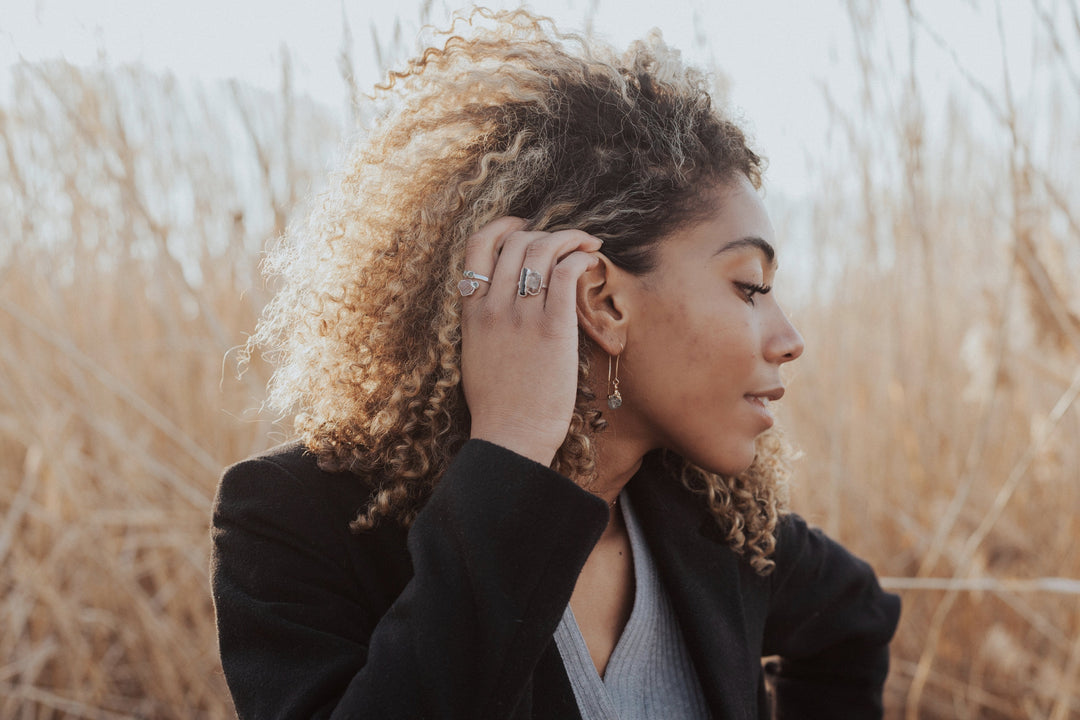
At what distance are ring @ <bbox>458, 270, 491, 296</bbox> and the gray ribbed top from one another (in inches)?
16.6

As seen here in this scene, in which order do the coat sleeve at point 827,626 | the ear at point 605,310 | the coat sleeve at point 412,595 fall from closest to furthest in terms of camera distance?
the coat sleeve at point 412,595 → the ear at point 605,310 → the coat sleeve at point 827,626

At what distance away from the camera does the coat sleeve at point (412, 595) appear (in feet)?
2.74

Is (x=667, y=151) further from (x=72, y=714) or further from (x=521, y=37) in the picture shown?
(x=72, y=714)

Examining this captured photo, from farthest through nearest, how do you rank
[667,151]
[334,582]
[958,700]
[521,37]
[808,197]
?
[808,197] < [958,700] < [521,37] < [667,151] < [334,582]

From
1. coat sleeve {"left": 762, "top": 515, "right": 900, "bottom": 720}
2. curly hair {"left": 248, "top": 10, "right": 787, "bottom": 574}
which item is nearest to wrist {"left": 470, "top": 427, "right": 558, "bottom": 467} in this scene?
curly hair {"left": 248, "top": 10, "right": 787, "bottom": 574}

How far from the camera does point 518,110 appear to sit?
1122 millimetres

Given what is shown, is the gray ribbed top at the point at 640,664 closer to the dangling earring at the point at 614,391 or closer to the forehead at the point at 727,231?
the dangling earring at the point at 614,391

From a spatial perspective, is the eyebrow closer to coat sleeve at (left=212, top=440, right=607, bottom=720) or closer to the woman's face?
the woman's face

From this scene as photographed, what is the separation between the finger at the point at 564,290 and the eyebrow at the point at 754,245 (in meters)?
0.19

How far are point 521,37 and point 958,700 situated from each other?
1.82 meters

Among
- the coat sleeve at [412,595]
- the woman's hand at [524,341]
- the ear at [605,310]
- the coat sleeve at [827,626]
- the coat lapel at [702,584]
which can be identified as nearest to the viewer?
the coat sleeve at [412,595]

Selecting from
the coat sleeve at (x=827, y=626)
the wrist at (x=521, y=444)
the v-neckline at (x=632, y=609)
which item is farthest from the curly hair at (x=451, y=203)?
the coat sleeve at (x=827, y=626)

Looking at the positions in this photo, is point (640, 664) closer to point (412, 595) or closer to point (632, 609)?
point (632, 609)

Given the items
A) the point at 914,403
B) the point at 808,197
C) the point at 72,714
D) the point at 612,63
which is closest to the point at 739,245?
the point at 612,63
